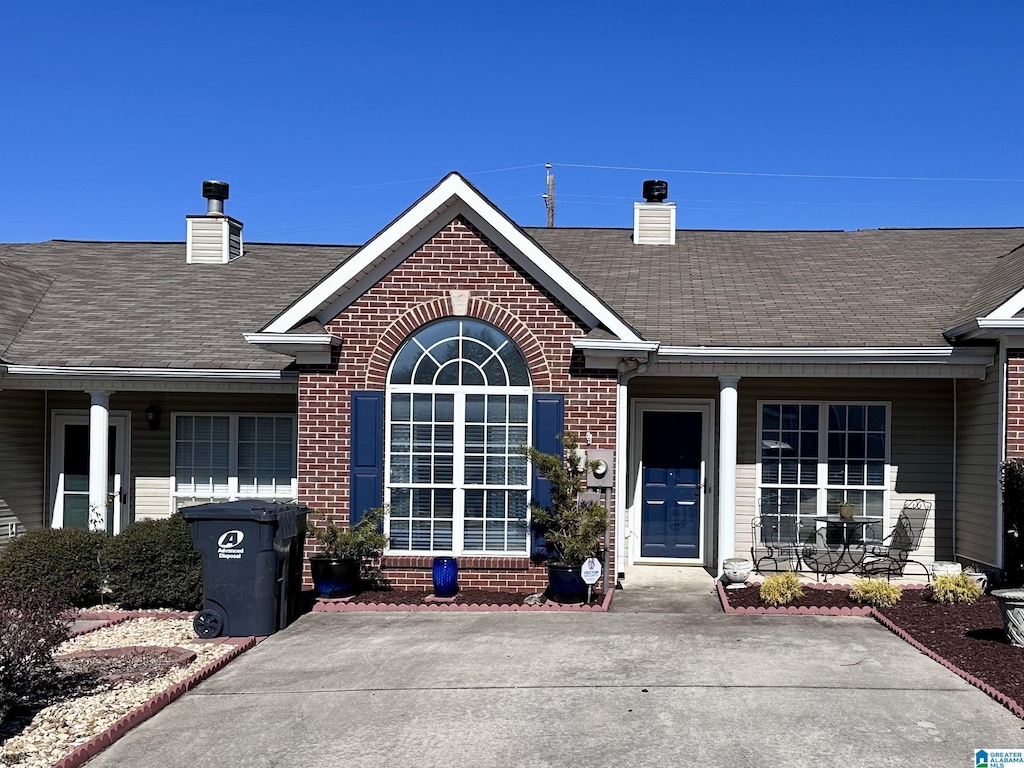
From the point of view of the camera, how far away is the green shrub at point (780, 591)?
10.4 meters

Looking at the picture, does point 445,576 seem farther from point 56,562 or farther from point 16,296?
point 16,296

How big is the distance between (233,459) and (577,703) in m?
8.07

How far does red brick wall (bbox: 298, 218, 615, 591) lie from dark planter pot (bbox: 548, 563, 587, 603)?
541mm

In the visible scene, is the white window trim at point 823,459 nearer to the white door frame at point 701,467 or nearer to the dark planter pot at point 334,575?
the white door frame at point 701,467

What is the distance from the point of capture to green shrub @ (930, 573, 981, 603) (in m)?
10.3

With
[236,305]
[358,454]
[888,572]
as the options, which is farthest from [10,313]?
[888,572]

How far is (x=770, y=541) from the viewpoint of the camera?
1277cm

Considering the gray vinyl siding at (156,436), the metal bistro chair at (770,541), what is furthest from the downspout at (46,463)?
the metal bistro chair at (770,541)

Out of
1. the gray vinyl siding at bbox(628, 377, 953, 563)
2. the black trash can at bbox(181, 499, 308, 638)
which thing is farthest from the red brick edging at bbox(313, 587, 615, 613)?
the gray vinyl siding at bbox(628, 377, 953, 563)

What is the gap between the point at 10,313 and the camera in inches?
557

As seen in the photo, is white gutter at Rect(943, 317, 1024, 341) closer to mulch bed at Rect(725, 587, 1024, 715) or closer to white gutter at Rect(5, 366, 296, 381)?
mulch bed at Rect(725, 587, 1024, 715)

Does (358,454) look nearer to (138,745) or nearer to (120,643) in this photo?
(120,643)

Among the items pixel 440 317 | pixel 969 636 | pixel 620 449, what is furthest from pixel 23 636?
pixel 969 636

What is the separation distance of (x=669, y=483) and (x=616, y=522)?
2212 millimetres
